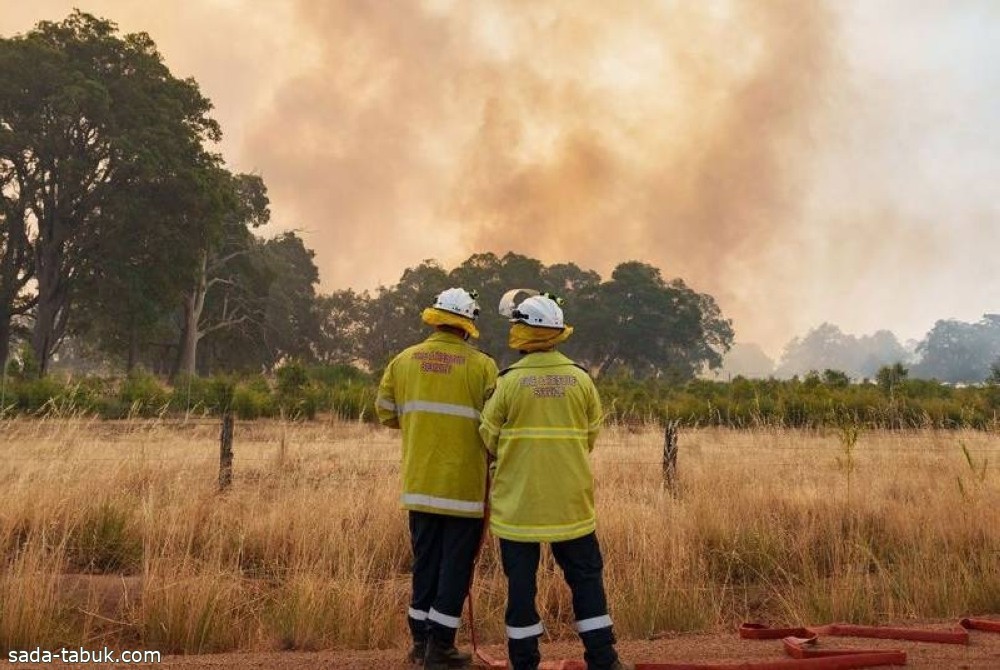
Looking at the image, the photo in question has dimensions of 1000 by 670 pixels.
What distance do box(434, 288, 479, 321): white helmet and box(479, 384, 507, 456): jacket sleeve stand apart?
628 millimetres

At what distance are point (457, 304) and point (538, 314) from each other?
641 mm

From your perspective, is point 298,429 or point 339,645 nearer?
point 339,645

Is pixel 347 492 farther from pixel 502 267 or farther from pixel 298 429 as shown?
pixel 502 267

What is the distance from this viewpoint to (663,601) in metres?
6.00

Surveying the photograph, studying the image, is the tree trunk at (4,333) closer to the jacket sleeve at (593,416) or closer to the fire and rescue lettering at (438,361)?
the fire and rescue lettering at (438,361)

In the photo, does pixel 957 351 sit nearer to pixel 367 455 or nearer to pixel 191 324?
pixel 191 324

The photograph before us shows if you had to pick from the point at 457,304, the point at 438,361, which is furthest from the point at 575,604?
the point at 457,304

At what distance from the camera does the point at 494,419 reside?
442 cm

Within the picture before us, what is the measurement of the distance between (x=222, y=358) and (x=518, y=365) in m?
49.5

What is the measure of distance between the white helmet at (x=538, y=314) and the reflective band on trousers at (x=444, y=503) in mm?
1137

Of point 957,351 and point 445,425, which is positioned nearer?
point 445,425

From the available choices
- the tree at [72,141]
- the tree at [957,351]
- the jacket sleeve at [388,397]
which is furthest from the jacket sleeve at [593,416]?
the tree at [957,351]

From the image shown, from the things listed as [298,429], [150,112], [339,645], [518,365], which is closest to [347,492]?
[339,645]

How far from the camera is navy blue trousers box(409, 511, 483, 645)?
4.61 meters
